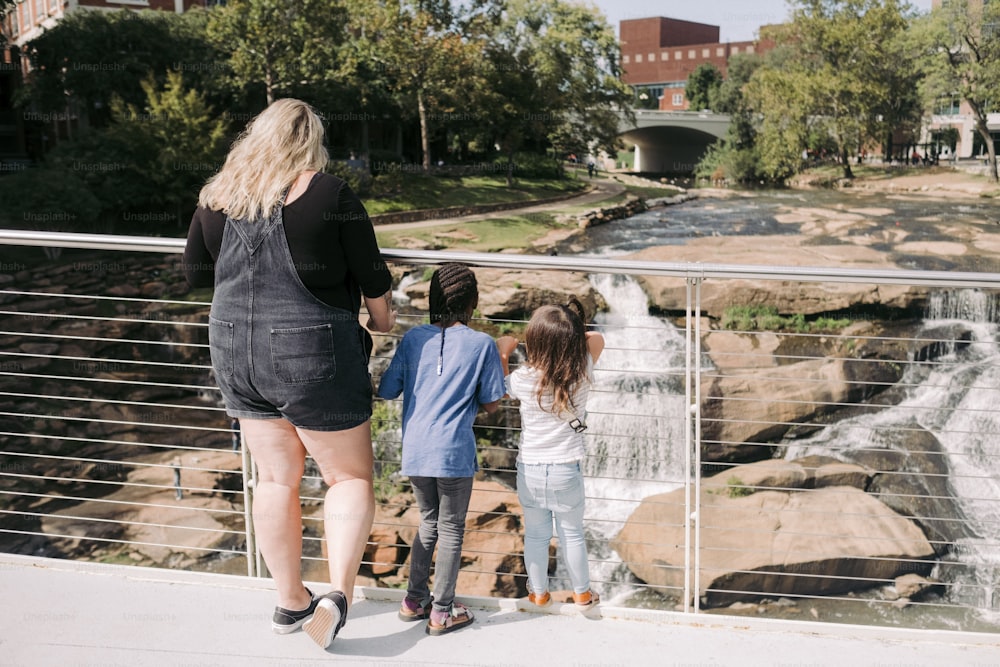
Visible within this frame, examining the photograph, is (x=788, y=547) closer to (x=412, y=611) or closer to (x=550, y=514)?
(x=550, y=514)

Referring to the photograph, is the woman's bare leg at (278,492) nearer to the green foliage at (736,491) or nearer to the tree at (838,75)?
the green foliage at (736,491)

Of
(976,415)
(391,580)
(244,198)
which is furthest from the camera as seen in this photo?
(976,415)

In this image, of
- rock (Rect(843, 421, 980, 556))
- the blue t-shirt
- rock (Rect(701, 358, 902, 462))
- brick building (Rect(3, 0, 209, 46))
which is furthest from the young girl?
brick building (Rect(3, 0, 209, 46))

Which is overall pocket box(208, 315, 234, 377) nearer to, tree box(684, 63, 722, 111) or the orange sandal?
the orange sandal

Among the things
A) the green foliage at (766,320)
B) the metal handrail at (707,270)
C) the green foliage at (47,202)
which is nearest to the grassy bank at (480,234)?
the green foliage at (47,202)

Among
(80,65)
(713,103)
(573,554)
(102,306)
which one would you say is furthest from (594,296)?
(713,103)

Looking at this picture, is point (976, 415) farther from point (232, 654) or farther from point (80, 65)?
point (80, 65)

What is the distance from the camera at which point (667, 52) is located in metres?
75.4

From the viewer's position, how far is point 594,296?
54.9 feet

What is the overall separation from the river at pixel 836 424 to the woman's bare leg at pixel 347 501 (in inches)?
30.0

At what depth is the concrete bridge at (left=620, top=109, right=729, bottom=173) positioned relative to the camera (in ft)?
145

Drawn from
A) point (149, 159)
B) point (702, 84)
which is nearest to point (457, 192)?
point (149, 159)

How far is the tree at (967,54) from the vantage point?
29391 mm

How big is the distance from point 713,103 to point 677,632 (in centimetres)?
5247
